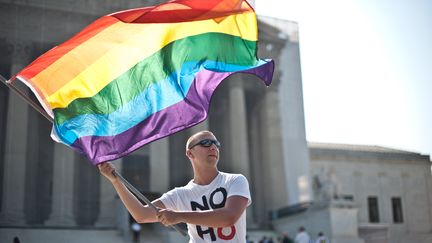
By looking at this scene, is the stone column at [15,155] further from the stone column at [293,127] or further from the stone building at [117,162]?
the stone column at [293,127]

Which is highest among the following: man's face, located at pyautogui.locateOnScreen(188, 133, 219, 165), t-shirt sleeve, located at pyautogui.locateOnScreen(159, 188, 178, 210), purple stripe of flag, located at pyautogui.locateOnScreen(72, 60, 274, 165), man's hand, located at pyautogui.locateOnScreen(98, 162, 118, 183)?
purple stripe of flag, located at pyautogui.locateOnScreen(72, 60, 274, 165)

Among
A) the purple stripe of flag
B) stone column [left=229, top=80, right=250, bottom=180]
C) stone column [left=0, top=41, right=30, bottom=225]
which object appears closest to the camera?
the purple stripe of flag

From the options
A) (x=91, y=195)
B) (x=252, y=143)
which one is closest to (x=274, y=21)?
(x=252, y=143)

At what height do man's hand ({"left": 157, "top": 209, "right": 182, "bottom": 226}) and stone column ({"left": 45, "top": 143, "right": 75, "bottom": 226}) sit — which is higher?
stone column ({"left": 45, "top": 143, "right": 75, "bottom": 226})

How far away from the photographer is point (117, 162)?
36.2m

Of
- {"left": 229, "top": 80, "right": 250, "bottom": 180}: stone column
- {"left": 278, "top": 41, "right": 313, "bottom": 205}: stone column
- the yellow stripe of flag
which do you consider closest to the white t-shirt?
the yellow stripe of flag

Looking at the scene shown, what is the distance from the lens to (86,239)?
2936 centimetres

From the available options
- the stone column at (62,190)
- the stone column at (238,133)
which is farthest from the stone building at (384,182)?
the stone column at (62,190)

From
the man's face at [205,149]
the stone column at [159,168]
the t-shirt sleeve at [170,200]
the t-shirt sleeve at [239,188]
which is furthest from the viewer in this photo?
the stone column at [159,168]

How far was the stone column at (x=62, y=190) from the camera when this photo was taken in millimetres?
33656

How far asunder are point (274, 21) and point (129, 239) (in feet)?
64.7

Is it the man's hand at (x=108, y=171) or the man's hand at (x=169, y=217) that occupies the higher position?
the man's hand at (x=108, y=171)

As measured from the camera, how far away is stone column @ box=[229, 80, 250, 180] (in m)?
39.2

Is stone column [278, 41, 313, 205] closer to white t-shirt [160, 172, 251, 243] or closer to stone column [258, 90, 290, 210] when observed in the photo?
stone column [258, 90, 290, 210]
